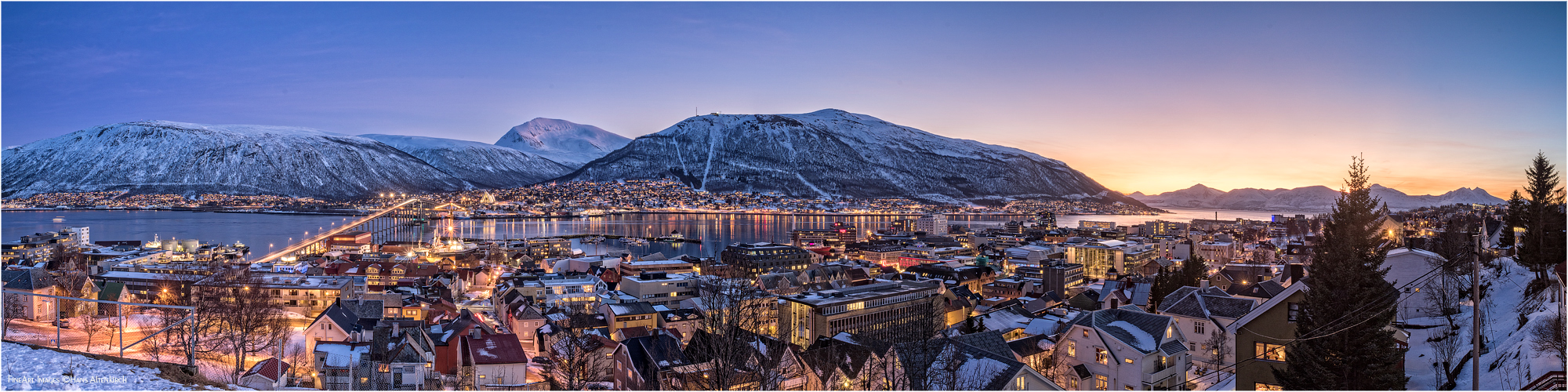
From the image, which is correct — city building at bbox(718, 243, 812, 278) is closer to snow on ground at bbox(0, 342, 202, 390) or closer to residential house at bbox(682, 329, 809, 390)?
residential house at bbox(682, 329, 809, 390)

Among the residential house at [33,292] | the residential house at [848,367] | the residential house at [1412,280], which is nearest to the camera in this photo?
the residential house at [848,367]

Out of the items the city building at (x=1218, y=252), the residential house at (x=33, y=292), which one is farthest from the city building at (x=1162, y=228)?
the residential house at (x=33, y=292)

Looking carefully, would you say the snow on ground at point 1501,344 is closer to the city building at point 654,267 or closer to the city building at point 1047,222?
the city building at point 654,267

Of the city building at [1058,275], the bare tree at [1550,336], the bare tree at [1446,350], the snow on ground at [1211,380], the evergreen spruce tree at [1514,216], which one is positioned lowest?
the city building at [1058,275]

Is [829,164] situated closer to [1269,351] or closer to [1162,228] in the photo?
[1162,228]

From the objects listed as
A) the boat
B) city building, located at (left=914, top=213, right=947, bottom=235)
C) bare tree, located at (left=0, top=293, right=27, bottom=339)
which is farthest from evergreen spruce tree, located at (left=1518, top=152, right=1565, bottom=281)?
city building, located at (left=914, top=213, right=947, bottom=235)
